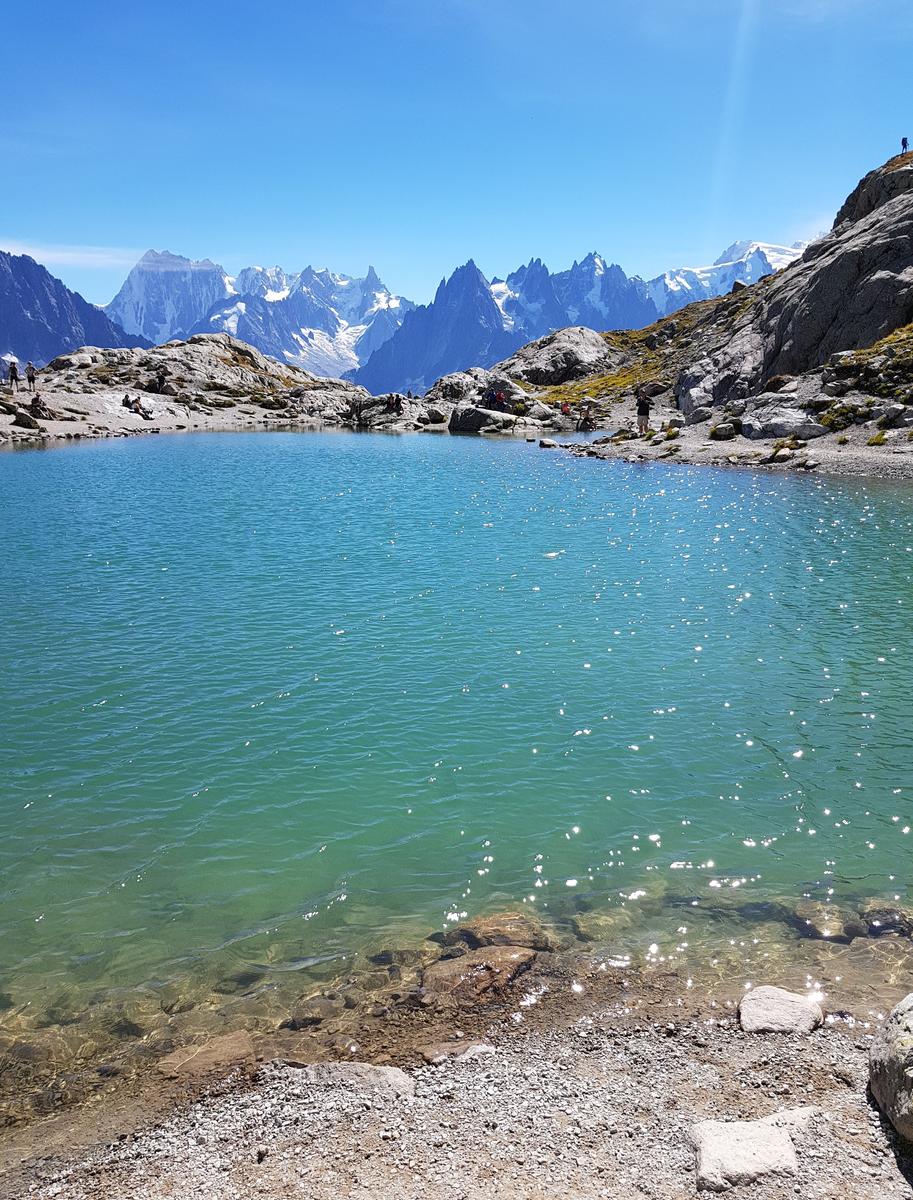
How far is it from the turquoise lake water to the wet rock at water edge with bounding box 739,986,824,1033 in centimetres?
207

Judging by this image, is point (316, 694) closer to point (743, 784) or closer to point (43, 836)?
point (43, 836)

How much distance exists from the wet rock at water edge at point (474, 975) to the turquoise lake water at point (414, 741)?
52.3 inches

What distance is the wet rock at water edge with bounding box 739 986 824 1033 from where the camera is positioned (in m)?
11.7

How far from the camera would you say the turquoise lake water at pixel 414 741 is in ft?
50.8

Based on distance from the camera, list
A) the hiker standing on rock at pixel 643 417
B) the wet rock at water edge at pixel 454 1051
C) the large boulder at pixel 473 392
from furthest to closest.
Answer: the large boulder at pixel 473 392, the hiker standing on rock at pixel 643 417, the wet rock at water edge at pixel 454 1051

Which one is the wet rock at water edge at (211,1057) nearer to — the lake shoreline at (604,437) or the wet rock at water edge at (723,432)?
the lake shoreline at (604,437)

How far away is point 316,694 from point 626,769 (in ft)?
33.8

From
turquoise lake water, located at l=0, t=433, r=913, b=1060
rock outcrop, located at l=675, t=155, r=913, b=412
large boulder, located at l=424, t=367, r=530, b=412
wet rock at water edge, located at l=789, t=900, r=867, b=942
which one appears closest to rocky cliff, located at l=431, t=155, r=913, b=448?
rock outcrop, located at l=675, t=155, r=913, b=412

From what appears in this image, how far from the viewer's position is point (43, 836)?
17359 millimetres

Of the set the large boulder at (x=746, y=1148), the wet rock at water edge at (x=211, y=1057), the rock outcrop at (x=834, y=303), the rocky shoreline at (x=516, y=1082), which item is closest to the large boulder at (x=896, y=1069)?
the rocky shoreline at (x=516, y=1082)

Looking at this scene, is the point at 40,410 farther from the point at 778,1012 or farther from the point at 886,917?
the point at 778,1012

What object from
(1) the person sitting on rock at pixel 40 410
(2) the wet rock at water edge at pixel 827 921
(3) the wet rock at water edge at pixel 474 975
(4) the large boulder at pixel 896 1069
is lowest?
(3) the wet rock at water edge at pixel 474 975

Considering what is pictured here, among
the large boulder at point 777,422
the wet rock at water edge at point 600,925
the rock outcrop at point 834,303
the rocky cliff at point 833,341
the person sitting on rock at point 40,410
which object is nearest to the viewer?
the wet rock at water edge at point 600,925

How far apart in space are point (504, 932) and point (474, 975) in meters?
1.39
